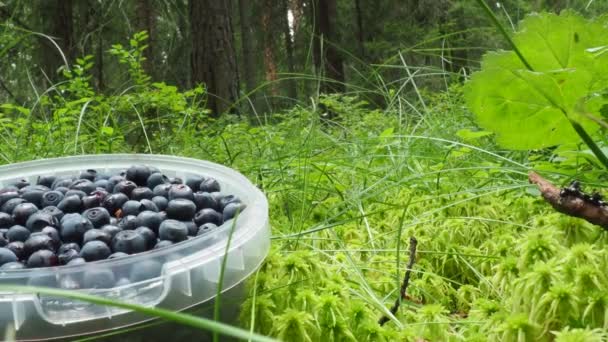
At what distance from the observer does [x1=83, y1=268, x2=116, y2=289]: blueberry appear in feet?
2.33

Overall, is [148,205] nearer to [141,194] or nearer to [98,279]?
[141,194]

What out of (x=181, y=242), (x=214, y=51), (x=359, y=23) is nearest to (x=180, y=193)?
(x=181, y=242)

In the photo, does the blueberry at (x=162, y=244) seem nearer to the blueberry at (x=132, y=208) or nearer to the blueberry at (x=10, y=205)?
the blueberry at (x=132, y=208)

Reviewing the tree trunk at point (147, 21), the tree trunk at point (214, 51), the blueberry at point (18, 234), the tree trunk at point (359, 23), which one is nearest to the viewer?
the blueberry at point (18, 234)

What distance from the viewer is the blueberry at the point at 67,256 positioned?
84 centimetres

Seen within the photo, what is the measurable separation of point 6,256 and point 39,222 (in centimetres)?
11

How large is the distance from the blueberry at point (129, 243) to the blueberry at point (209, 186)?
0.83ft

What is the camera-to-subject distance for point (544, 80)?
3.12 ft

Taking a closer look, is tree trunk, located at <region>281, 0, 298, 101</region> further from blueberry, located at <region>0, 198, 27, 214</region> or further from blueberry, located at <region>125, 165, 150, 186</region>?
blueberry, located at <region>0, 198, 27, 214</region>

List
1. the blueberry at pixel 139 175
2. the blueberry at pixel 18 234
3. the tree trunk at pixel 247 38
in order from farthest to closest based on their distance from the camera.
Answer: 1. the tree trunk at pixel 247 38
2. the blueberry at pixel 139 175
3. the blueberry at pixel 18 234

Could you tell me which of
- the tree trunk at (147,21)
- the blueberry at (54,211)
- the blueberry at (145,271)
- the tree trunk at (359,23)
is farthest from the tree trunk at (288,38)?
the blueberry at (145,271)

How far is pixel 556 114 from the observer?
106cm

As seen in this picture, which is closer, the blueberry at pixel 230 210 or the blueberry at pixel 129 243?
the blueberry at pixel 129 243

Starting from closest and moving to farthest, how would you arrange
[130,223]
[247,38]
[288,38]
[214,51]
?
[130,223], [214,51], [247,38], [288,38]
